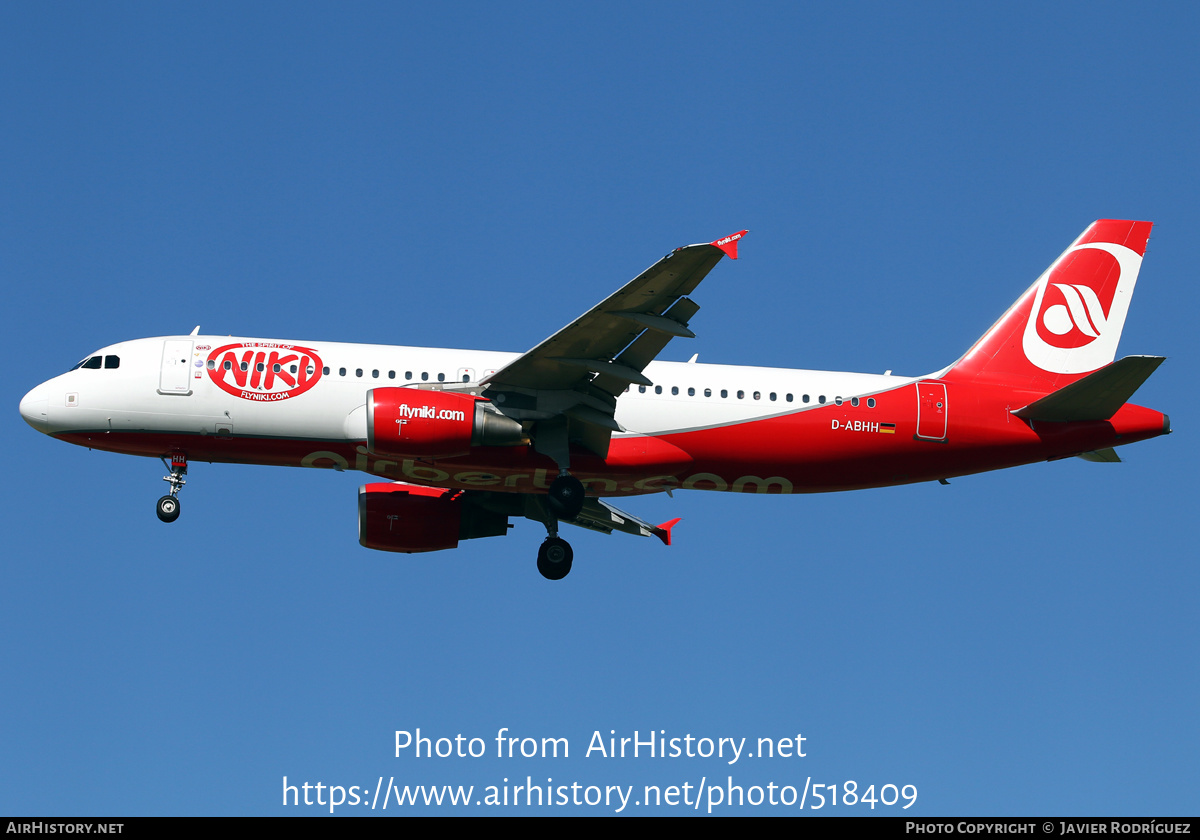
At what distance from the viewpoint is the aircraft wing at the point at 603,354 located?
25.2 meters

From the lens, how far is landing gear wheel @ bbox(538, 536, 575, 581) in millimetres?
32969

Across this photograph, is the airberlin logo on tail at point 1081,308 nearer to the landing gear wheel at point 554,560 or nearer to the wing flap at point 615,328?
the wing flap at point 615,328

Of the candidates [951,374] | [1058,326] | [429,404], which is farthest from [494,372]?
[1058,326]

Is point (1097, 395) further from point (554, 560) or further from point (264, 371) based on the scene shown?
point (264, 371)

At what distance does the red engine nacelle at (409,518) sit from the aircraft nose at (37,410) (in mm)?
8119

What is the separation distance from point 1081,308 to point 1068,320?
53cm

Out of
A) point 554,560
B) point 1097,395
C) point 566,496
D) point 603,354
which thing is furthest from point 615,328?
point 1097,395

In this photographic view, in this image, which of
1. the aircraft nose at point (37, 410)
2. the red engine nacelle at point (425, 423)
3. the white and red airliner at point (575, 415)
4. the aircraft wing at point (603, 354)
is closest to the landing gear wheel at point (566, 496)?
the white and red airliner at point (575, 415)

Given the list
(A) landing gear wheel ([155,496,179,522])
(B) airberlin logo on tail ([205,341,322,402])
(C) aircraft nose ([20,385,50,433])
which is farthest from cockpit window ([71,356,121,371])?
(A) landing gear wheel ([155,496,179,522])

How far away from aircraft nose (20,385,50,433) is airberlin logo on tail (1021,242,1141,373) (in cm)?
2382

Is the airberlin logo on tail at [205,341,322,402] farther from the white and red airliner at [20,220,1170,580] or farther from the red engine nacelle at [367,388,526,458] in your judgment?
the red engine nacelle at [367,388,526,458]

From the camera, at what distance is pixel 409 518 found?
3375 cm
